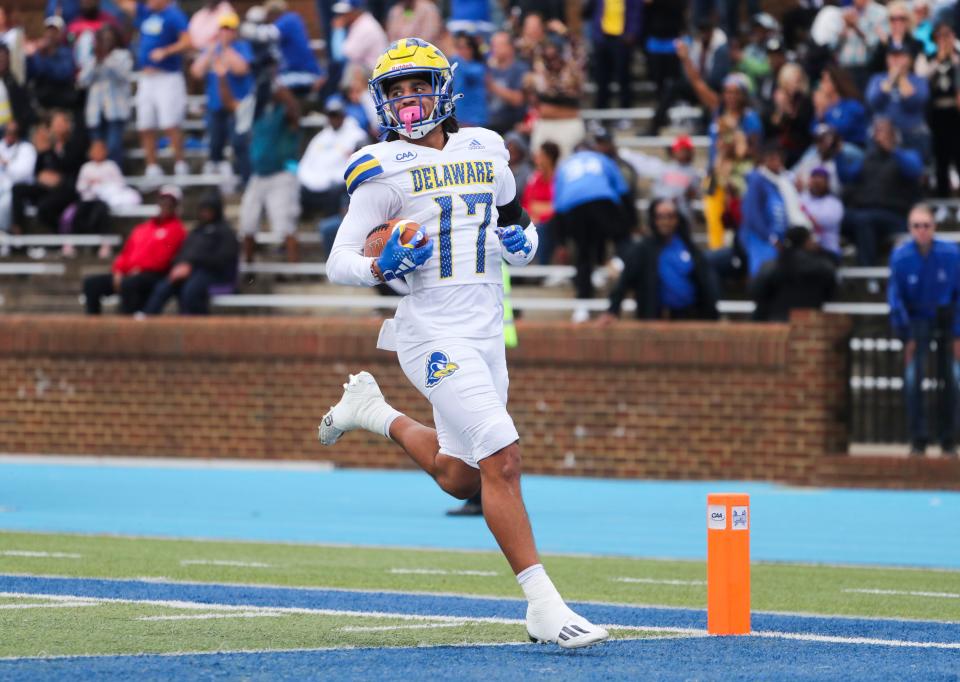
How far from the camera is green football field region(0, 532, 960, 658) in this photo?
26.7 ft

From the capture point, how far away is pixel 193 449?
20.6 metres

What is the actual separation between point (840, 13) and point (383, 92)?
13.7m

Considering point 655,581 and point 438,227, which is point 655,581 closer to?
point 655,581

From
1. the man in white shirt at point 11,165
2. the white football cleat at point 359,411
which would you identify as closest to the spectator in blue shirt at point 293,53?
the man in white shirt at point 11,165

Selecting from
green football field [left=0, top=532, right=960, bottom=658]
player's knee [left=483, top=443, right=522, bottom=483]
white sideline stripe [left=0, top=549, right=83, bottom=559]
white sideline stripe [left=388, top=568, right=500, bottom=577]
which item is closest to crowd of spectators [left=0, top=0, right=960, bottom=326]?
green football field [left=0, top=532, right=960, bottom=658]

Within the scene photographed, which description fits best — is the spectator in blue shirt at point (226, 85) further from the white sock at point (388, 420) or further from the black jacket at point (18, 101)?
the white sock at point (388, 420)

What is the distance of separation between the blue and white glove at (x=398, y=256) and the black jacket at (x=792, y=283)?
422 inches

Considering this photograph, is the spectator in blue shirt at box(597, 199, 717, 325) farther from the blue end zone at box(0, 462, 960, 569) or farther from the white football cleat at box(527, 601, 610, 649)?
the white football cleat at box(527, 601, 610, 649)

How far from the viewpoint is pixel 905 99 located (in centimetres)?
1972

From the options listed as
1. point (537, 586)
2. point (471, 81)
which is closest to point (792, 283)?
point (471, 81)

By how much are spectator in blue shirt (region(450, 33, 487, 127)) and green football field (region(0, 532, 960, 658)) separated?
919cm

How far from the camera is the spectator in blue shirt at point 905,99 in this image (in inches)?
774

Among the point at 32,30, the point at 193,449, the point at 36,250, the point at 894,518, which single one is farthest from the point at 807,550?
the point at 32,30

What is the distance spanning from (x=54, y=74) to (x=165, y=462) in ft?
23.2
